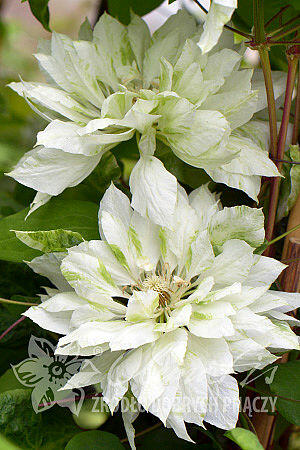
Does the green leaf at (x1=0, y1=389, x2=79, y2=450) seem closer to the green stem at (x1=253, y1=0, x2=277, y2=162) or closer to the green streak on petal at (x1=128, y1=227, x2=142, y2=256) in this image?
the green streak on petal at (x1=128, y1=227, x2=142, y2=256)

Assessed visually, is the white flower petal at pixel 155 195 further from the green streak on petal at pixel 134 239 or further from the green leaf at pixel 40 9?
the green leaf at pixel 40 9

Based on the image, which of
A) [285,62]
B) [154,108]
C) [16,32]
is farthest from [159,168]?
[16,32]

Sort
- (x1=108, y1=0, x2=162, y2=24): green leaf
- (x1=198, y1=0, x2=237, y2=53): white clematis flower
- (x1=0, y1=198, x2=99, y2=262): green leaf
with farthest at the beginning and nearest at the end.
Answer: (x1=108, y1=0, x2=162, y2=24): green leaf → (x1=0, y1=198, x2=99, y2=262): green leaf → (x1=198, y1=0, x2=237, y2=53): white clematis flower

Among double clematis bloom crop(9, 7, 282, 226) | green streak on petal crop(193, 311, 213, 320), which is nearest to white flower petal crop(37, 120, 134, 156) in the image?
double clematis bloom crop(9, 7, 282, 226)

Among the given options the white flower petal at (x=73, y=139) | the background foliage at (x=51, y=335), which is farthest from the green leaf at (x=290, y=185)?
the white flower petal at (x=73, y=139)

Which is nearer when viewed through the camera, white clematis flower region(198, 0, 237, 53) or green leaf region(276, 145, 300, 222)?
white clematis flower region(198, 0, 237, 53)

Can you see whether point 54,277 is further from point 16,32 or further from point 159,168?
point 16,32

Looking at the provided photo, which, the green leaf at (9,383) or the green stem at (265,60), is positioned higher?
the green stem at (265,60)
